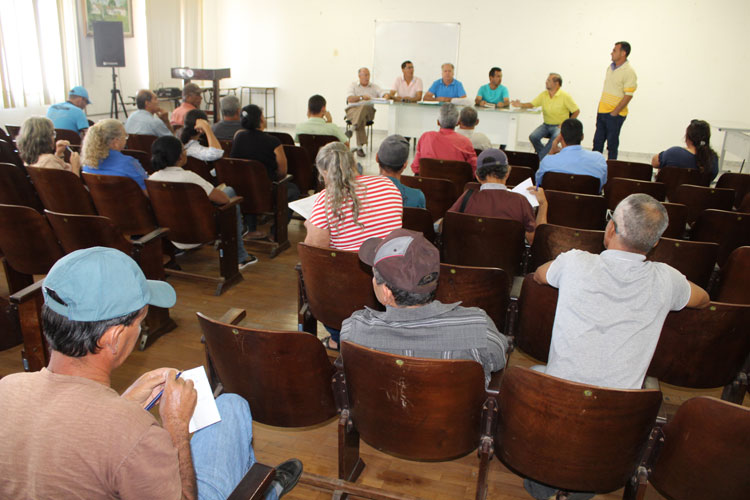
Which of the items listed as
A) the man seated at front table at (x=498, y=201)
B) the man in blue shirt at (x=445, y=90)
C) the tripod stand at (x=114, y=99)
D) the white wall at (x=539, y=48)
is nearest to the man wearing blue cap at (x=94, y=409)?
the man seated at front table at (x=498, y=201)

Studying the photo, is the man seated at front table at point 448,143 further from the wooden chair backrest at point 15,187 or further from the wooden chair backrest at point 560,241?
the wooden chair backrest at point 15,187

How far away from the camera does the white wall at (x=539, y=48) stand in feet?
29.8

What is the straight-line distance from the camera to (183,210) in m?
3.43

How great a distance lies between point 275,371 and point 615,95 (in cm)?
702

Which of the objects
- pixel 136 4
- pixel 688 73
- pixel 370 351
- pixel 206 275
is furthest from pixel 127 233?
pixel 688 73

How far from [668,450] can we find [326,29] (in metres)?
10.8

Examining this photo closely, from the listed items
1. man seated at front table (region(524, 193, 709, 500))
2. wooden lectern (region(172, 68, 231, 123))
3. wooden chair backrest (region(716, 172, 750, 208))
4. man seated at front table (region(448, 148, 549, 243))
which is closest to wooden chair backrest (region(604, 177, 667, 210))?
wooden chair backrest (region(716, 172, 750, 208))

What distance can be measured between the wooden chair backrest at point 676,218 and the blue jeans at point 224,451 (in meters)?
2.85

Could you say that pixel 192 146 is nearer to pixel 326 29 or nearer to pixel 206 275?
pixel 206 275

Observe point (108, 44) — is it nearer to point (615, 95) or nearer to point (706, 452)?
point (615, 95)

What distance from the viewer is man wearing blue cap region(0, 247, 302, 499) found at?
98 centimetres

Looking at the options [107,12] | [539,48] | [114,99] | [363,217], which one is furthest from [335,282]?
[107,12]

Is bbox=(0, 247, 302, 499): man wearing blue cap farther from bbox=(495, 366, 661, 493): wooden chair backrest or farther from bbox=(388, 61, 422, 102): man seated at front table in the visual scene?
bbox=(388, 61, 422, 102): man seated at front table

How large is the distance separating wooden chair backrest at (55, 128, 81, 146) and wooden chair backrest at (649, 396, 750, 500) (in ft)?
19.2
